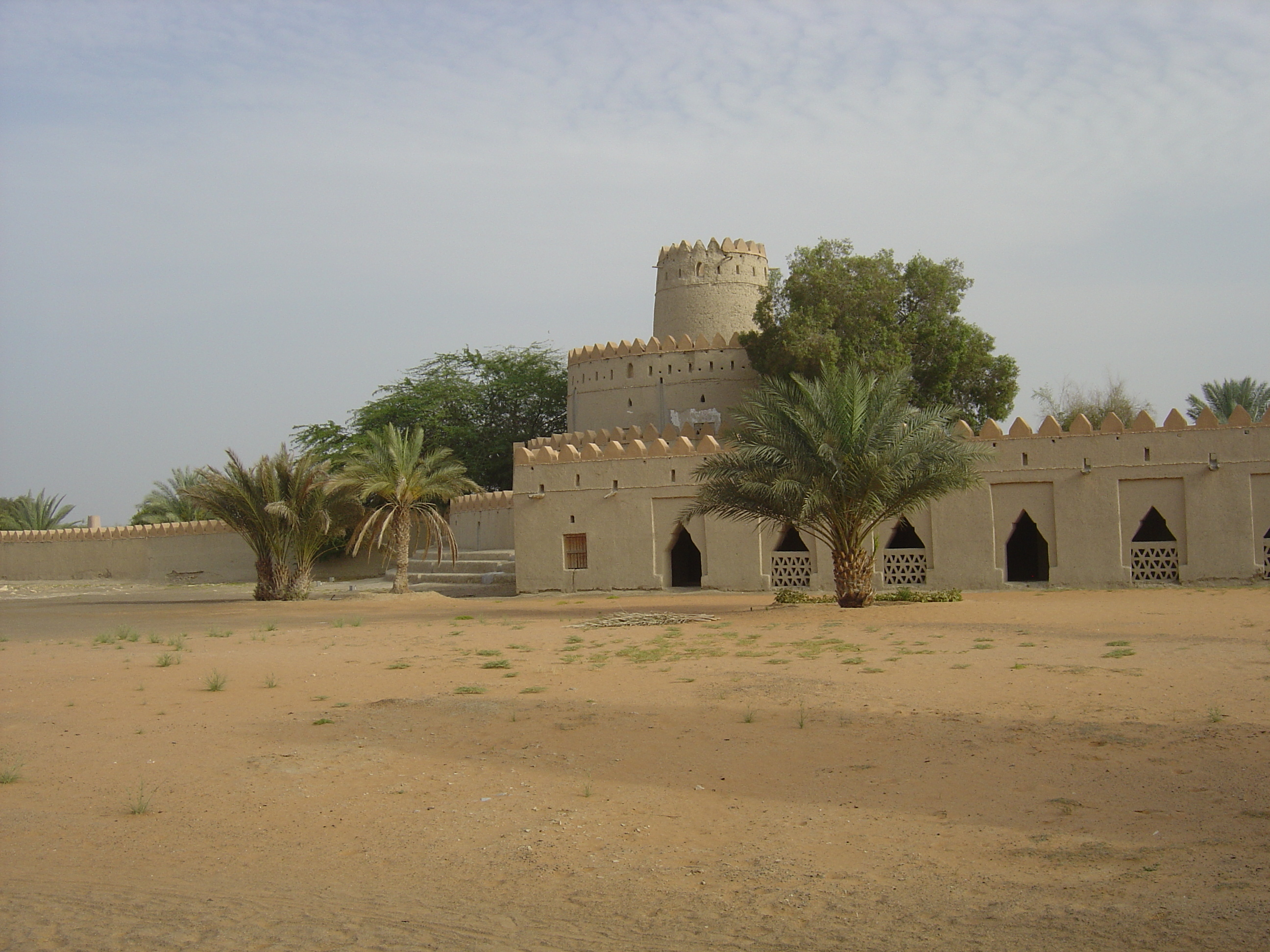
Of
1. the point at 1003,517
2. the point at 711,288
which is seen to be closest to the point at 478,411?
the point at 711,288

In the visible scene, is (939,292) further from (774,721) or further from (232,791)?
(232,791)

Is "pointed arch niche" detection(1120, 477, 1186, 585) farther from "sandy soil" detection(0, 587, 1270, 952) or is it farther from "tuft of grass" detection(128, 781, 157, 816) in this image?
"tuft of grass" detection(128, 781, 157, 816)

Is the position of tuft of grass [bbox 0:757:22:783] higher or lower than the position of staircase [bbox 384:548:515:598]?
lower

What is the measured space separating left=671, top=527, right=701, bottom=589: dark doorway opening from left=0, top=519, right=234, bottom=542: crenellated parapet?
14476mm

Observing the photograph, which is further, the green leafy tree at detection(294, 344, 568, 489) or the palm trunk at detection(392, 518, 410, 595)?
the green leafy tree at detection(294, 344, 568, 489)

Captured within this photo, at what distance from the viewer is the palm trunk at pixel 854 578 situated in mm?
17281

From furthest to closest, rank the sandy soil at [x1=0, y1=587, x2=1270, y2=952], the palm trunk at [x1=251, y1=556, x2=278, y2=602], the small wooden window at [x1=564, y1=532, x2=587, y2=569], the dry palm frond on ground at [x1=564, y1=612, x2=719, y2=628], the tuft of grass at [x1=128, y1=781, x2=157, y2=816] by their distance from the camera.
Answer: the small wooden window at [x1=564, y1=532, x2=587, y2=569] < the palm trunk at [x1=251, y1=556, x2=278, y2=602] < the dry palm frond on ground at [x1=564, y1=612, x2=719, y2=628] < the tuft of grass at [x1=128, y1=781, x2=157, y2=816] < the sandy soil at [x1=0, y1=587, x2=1270, y2=952]

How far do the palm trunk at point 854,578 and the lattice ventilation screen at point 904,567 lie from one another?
14.1 ft

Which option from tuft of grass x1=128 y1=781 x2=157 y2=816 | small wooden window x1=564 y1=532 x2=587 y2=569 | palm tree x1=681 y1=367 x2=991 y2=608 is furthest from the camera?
small wooden window x1=564 y1=532 x2=587 y2=569

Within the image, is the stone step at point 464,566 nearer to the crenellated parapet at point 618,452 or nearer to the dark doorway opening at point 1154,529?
the crenellated parapet at point 618,452

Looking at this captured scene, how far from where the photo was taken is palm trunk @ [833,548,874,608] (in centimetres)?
1728

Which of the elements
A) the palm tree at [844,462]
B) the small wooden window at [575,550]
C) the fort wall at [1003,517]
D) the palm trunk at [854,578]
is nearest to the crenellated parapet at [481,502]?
the fort wall at [1003,517]

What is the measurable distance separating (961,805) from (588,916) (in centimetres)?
261

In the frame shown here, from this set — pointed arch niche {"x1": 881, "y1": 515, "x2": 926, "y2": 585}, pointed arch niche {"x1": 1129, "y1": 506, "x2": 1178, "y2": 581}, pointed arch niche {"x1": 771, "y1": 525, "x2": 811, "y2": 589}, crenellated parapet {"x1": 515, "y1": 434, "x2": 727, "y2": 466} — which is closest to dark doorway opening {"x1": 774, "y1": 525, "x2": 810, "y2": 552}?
pointed arch niche {"x1": 771, "y1": 525, "x2": 811, "y2": 589}
